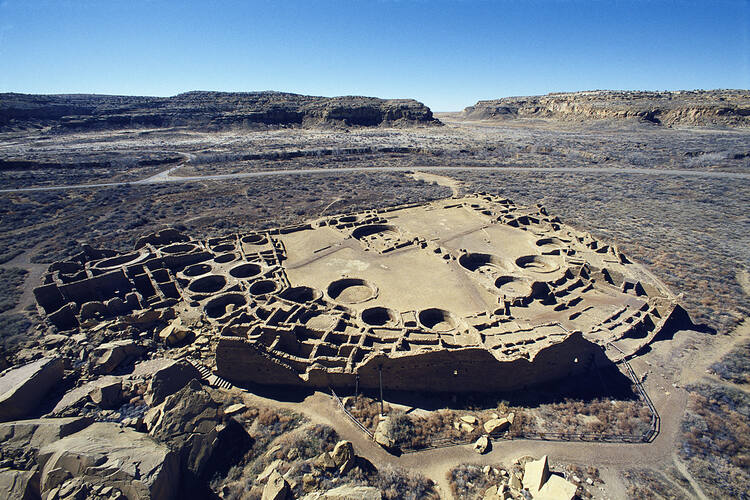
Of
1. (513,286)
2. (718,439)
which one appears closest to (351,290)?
(513,286)

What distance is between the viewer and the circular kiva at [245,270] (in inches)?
1121

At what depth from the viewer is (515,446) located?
49.5 ft

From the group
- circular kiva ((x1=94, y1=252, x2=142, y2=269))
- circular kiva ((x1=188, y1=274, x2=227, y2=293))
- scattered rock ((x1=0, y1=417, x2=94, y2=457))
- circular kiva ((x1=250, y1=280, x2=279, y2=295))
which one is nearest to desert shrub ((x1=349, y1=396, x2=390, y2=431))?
scattered rock ((x1=0, y1=417, x2=94, y2=457))

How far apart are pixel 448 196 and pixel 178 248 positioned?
3712 cm

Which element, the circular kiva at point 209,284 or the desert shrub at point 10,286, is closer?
the desert shrub at point 10,286

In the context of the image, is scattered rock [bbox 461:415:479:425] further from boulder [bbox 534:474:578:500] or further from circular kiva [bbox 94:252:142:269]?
circular kiva [bbox 94:252:142:269]

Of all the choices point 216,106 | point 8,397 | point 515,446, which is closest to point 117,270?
point 8,397

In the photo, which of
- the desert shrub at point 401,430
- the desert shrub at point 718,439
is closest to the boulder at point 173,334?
the desert shrub at point 401,430

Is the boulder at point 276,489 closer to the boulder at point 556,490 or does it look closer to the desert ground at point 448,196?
the desert ground at point 448,196

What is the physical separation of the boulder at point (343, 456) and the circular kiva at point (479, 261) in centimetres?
1973

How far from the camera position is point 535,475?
13008mm

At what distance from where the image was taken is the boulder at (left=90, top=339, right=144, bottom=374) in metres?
18.9

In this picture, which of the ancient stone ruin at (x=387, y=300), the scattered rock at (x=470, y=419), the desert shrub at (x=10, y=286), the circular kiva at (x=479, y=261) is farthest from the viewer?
the circular kiva at (x=479, y=261)

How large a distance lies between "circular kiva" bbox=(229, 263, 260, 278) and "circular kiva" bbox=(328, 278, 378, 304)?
7191 mm
